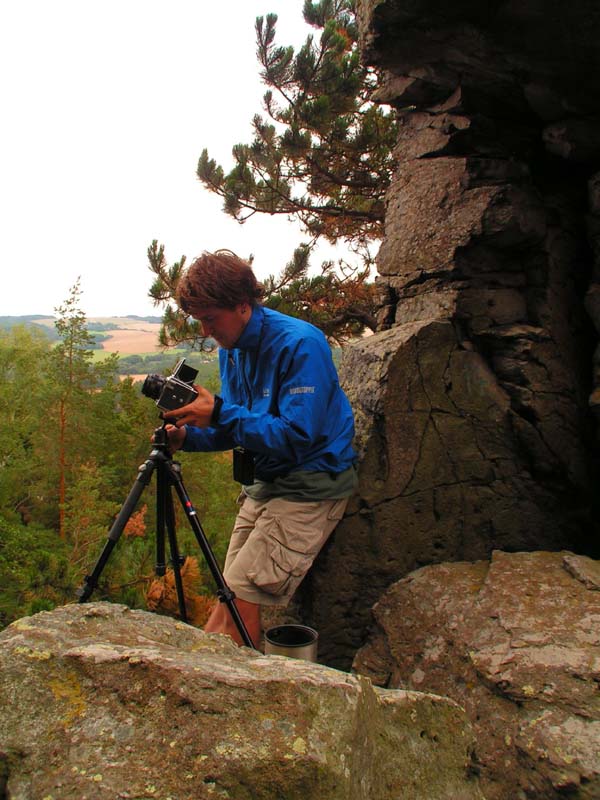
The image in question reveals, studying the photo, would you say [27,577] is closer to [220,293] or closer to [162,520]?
[162,520]

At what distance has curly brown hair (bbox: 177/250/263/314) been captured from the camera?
3.60 m

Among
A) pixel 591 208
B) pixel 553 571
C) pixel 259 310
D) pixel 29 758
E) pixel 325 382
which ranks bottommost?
pixel 553 571

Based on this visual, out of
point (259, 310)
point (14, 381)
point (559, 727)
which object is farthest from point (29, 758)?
point (14, 381)

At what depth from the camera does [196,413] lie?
3465mm

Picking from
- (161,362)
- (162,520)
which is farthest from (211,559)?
(161,362)

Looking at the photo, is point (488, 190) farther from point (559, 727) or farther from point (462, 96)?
point (559, 727)

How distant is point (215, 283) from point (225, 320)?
24 cm

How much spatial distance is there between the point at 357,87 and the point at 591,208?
17.8 ft

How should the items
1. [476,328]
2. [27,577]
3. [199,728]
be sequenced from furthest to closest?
[476,328] → [27,577] → [199,728]

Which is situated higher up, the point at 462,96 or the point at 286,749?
the point at 462,96

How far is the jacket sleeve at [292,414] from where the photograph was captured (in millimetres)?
3449

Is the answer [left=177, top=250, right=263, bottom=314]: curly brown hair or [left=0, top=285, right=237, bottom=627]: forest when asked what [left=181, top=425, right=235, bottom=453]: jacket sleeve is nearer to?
[left=177, top=250, right=263, bottom=314]: curly brown hair

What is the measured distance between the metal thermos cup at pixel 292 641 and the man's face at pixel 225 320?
1905 millimetres

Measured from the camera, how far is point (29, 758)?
160 cm
